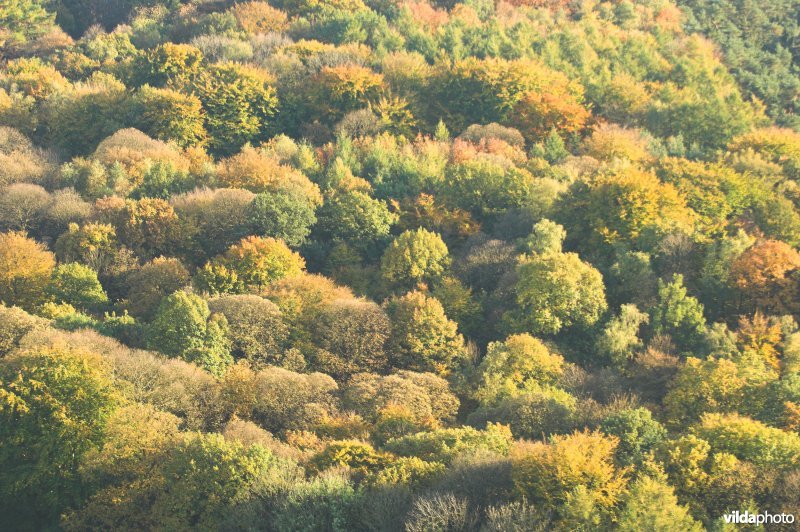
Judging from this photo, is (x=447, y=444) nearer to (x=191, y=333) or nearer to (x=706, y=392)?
(x=706, y=392)

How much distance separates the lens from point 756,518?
173 feet

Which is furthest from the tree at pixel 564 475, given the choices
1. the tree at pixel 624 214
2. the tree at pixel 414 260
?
the tree at pixel 624 214

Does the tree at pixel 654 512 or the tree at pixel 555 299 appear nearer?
the tree at pixel 654 512

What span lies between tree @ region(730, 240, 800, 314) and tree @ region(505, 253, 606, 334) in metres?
11.3

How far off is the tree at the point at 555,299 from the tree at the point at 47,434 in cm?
3294

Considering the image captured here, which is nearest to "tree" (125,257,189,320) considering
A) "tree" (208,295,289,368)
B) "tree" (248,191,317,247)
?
"tree" (208,295,289,368)

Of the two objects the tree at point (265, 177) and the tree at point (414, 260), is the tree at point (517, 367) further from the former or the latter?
the tree at point (265, 177)

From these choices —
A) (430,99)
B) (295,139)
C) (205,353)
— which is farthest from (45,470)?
(430,99)

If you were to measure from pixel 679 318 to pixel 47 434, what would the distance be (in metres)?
46.3

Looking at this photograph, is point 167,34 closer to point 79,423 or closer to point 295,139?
point 295,139

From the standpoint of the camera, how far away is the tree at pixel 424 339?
81.4 meters

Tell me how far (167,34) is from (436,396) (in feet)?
314

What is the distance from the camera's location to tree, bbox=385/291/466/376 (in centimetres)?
8144

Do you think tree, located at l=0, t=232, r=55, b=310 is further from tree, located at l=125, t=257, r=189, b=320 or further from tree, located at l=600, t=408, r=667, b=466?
tree, located at l=600, t=408, r=667, b=466
